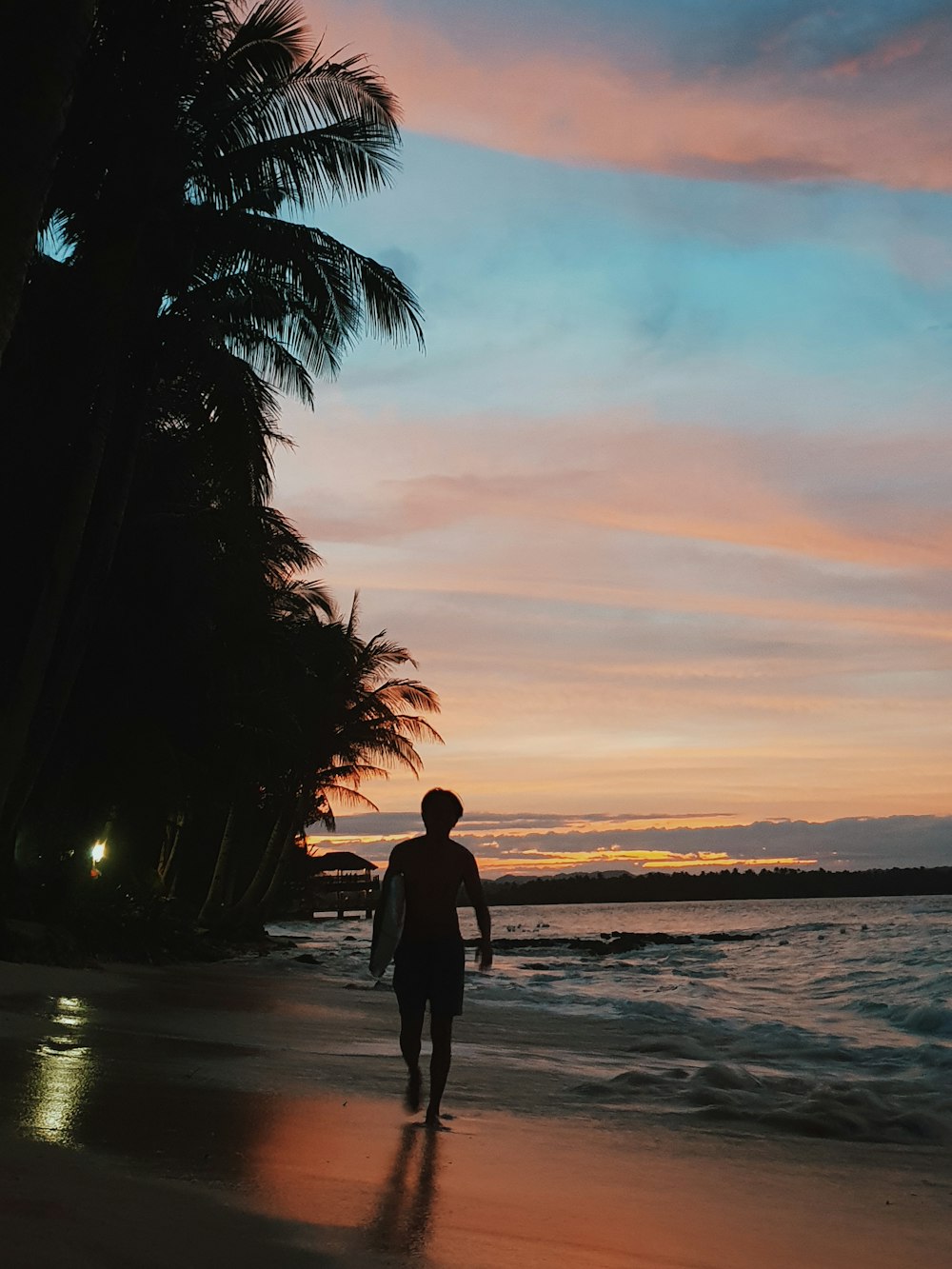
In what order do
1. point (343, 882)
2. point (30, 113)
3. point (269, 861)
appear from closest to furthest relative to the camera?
point (30, 113) → point (269, 861) → point (343, 882)

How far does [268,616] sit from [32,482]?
657cm

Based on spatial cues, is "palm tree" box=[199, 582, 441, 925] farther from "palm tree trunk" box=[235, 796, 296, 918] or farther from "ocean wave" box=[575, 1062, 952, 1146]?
"ocean wave" box=[575, 1062, 952, 1146]

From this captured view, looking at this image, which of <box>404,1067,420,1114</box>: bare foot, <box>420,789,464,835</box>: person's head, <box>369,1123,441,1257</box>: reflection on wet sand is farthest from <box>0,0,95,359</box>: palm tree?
<box>404,1067,420,1114</box>: bare foot

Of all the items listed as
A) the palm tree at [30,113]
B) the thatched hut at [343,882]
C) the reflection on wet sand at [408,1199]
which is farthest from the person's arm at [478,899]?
the thatched hut at [343,882]

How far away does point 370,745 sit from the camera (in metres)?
31.9

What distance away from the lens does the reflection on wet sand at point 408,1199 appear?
3.41 metres

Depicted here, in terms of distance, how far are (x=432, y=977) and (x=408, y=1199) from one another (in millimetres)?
1828

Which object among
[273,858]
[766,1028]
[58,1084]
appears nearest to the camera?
[58,1084]

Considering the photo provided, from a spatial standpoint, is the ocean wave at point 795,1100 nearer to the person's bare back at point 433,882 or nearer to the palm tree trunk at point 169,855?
the person's bare back at point 433,882

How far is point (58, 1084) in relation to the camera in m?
5.34

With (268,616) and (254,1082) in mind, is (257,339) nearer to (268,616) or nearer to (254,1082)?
Answer: (268,616)

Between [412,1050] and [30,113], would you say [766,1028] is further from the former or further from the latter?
[30,113]

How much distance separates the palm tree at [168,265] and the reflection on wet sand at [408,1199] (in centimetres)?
750

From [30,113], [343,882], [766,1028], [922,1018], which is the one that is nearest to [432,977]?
[30,113]
